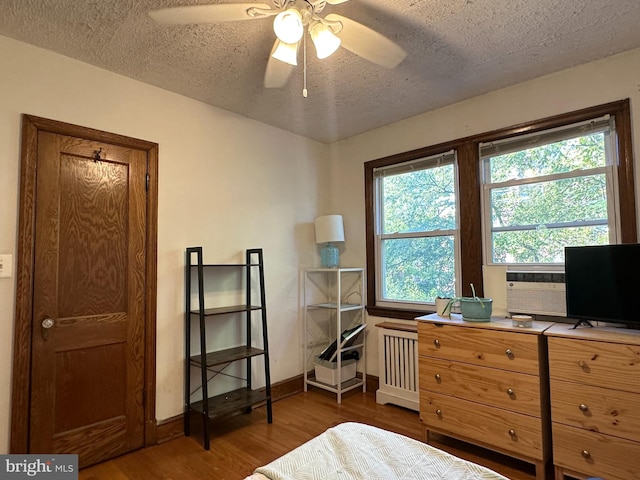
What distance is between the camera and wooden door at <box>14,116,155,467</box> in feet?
6.91

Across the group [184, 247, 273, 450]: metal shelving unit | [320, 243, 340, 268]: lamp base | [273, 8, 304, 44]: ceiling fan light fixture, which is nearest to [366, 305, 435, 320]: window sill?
[320, 243, 340, 268]: lamp base

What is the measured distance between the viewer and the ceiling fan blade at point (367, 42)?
1.67 metres

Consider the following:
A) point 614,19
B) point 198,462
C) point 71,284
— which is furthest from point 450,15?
point 198,462

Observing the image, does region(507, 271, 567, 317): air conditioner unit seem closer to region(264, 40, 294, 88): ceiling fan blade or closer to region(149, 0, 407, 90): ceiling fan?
region(149, 0, 407, 90): ceiling fan

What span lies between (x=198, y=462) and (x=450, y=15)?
9.86 ft

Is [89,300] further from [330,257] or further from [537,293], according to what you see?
[537,293]

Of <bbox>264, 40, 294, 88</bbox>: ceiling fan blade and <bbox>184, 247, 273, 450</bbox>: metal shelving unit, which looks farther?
<bbox>184, 247, 273, 450</bbox>: metal shelving unit

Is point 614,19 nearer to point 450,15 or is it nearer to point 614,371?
point 450,15

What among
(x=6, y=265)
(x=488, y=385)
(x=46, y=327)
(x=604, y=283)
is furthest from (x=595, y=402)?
(x=6, y=265)

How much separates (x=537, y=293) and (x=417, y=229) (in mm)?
1140

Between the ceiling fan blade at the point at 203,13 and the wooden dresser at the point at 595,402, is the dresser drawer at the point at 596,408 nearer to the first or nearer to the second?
the wooden dresser at the point at 595,402

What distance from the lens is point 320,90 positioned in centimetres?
271

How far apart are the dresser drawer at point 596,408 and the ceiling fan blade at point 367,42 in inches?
77.7

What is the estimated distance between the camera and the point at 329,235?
3.50 meters
